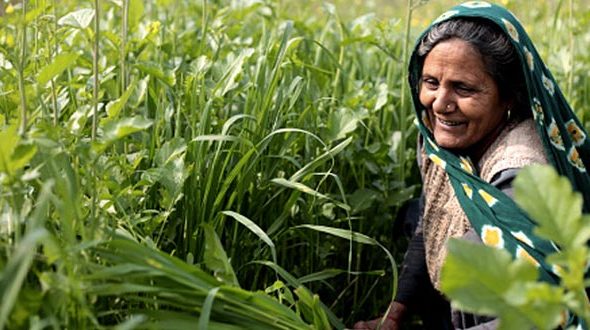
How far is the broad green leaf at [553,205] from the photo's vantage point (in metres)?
1.06

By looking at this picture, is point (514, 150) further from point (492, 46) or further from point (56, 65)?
point (56, 65)

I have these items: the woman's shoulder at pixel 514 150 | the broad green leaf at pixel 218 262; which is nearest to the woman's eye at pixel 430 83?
the woman's shoulder at pixel 514 150

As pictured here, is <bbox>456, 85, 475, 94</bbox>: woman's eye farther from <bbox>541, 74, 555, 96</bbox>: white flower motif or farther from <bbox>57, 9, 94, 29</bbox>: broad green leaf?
<bbox>57, 9, 94, 29</bbox>: broad green leaf

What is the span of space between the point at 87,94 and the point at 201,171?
0.89 ft

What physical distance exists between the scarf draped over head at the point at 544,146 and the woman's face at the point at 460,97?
6cm

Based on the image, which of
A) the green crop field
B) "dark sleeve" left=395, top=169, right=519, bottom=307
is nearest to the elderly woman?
"dark sleeve" left=395, top=169, right=519, bottom=307

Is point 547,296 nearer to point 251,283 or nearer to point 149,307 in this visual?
point 149,307

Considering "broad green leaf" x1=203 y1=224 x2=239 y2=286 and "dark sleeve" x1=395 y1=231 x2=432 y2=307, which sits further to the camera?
"dark sleeve" x1=395 y1=231 x2=432 y2=307

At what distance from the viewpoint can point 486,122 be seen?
202 cm

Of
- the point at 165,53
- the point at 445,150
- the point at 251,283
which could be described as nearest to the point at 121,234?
the point at 251,283

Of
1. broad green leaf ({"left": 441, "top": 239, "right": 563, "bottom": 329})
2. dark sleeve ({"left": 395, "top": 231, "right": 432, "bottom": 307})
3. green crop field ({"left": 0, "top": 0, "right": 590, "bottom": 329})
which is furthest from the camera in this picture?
dark sleeve ({"left": 395, "top": 231, "right": 432, "bottom": 307})

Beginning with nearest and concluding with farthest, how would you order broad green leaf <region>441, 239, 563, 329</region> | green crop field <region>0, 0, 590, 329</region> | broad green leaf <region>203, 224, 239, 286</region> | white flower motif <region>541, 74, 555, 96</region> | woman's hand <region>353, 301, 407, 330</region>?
broad green leaf <region>441, 239, 563, 329</region> < green crop field <region>0, 0, 590, 329</region> < broad green leaf <region>203, 224, 239, 286</region> < white flower motif <region>541, 74, 555, 96</region> < woman's hand <region>353, 301, 407, 330</region>

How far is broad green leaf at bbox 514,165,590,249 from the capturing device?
1.06m

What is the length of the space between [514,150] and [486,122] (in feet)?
0.32
